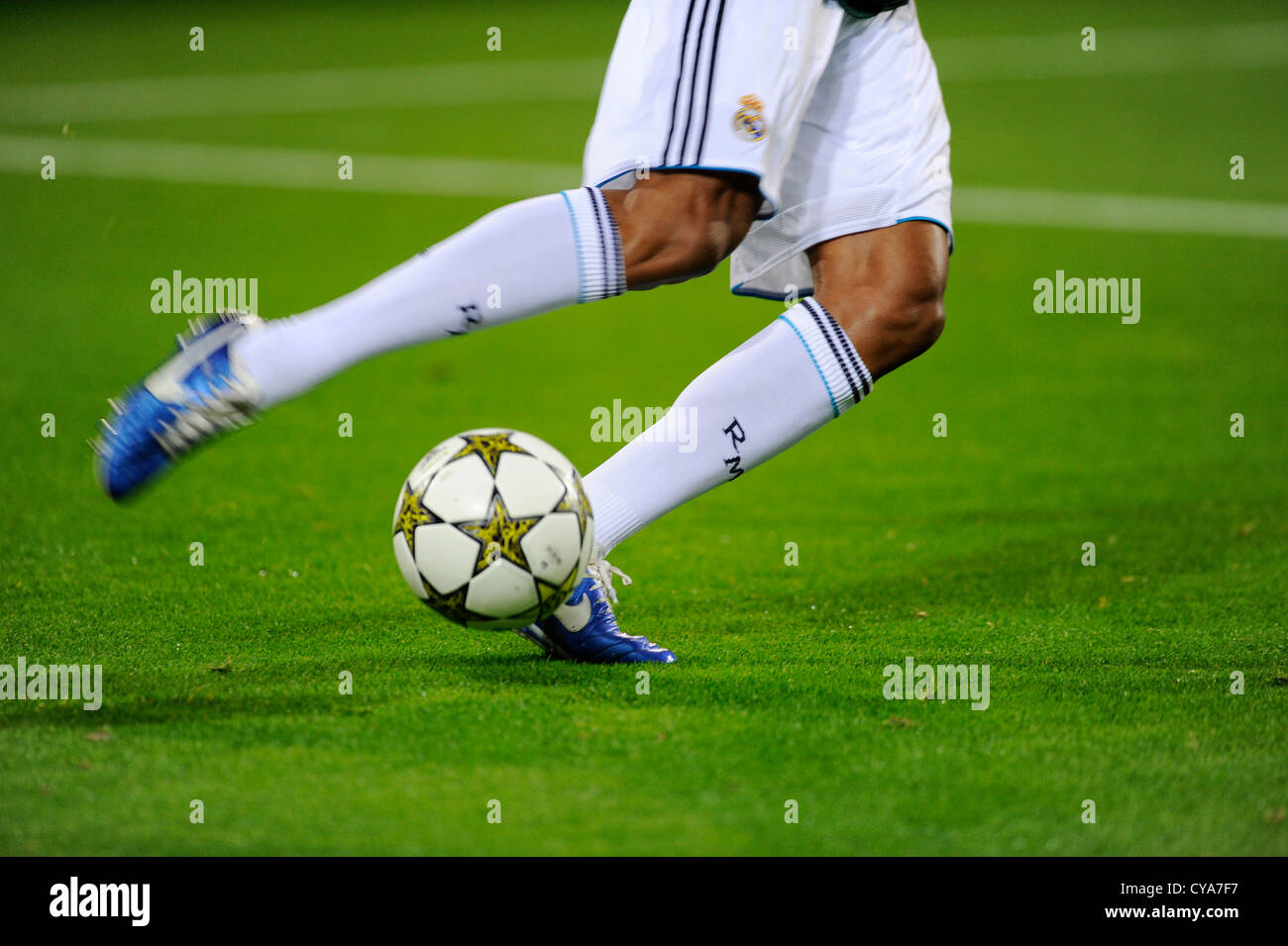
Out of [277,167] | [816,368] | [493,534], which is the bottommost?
[493,534]

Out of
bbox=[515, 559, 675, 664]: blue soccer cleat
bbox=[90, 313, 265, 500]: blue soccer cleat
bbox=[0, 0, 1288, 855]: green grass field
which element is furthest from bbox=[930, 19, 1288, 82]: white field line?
bbox=[90, 313, 265, 500]: blue soccer cleat

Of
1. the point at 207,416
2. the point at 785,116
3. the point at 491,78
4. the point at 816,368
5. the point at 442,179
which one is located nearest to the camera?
the point at 207,416

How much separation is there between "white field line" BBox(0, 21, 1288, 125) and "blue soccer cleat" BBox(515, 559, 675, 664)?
38.9 ft

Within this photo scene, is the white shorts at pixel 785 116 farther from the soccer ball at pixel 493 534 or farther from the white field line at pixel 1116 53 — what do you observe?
the white field line at pixel 1116 53

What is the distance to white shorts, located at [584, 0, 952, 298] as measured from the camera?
115 inches

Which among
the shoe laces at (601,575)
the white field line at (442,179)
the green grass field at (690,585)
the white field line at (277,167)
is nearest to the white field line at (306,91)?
the white field line at (277,167)

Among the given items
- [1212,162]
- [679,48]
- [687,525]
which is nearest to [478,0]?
[1212,162]

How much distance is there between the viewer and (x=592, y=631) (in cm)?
324

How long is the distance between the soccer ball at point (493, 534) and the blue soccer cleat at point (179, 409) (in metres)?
0.44

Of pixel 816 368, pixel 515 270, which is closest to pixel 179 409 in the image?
pixel 515 270

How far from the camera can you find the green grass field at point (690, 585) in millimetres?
2473

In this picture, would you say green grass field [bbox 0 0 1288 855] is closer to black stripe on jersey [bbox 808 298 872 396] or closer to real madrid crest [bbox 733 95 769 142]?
black stripe on jersey [bbox 808 298 872 396]

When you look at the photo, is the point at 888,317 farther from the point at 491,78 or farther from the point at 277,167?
the point at 491,78

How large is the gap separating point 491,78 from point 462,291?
13.7 meters
